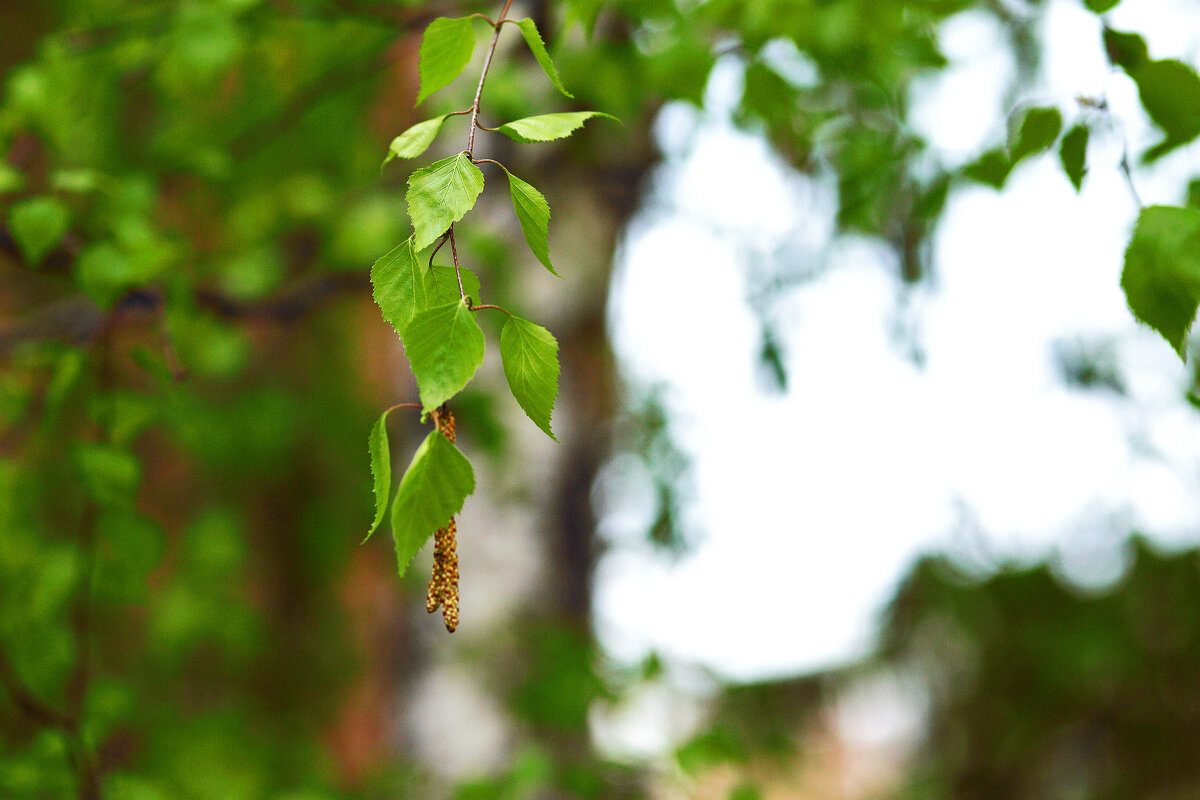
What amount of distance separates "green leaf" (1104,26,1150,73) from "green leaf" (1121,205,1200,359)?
14 cm

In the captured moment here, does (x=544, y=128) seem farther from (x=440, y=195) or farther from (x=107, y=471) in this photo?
(x=107, y=471)

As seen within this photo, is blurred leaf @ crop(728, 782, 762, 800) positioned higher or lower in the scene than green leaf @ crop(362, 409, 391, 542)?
lower

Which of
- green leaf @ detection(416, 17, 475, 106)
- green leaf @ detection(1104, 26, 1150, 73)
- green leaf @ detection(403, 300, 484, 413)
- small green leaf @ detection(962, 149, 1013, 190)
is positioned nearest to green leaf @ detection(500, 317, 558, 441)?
green leaf @ detection(403, 300, 484, 413)

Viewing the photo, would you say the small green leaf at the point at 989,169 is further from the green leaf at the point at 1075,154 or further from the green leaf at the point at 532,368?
the green leaf at the point at 532,368

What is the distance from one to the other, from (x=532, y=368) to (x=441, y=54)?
0.19m

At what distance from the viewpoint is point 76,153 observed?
220 centimetres

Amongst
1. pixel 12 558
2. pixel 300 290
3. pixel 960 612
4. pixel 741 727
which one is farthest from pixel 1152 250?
pixel 960 612

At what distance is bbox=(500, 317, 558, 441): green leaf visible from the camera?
16.7 inches

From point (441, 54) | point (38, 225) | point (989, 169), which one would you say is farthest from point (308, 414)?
point (441, 54)

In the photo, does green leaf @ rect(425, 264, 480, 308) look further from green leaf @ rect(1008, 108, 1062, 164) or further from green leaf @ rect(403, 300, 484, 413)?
green leaf @ rect(1008, 108, 1062, 164)

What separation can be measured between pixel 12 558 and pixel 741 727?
1.76 metres

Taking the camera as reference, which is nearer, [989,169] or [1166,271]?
[1166,271]

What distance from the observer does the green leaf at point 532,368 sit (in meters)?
0.43

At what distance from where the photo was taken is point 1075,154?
0.61 m
